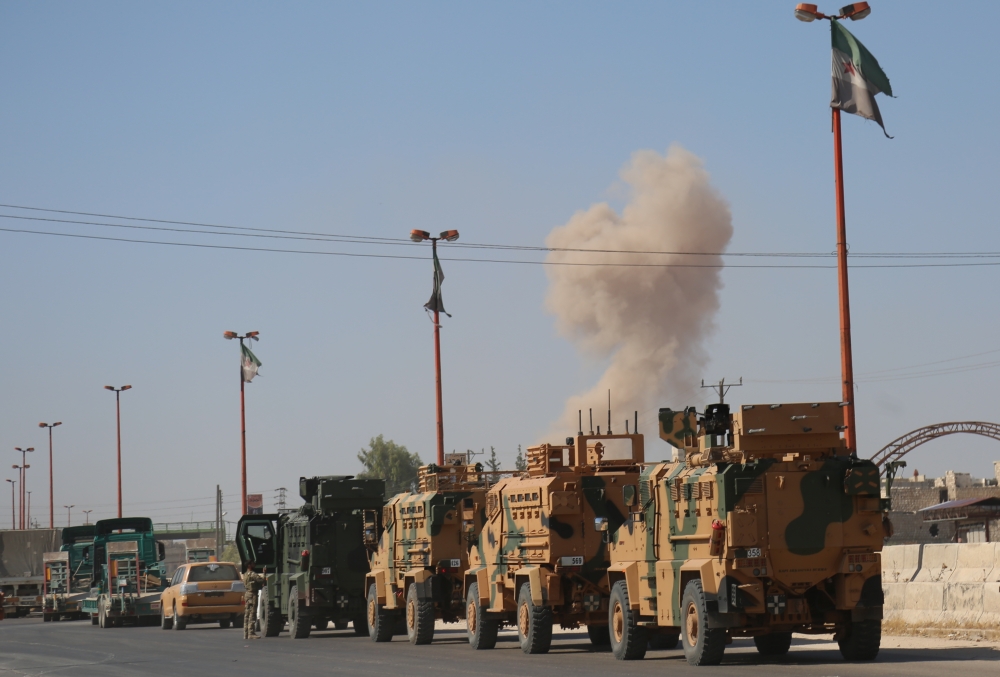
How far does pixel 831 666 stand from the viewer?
1672cm

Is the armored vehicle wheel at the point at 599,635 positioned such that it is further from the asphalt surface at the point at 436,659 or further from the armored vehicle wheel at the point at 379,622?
the armored vehicle wheel at the point at 379,622

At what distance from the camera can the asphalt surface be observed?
16.6 metres

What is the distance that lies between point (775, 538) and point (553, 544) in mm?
4600

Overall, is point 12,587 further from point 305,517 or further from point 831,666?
point 831,666

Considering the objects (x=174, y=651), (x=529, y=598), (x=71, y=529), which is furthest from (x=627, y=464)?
(x=71, y=529)

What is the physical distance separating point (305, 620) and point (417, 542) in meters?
4.82

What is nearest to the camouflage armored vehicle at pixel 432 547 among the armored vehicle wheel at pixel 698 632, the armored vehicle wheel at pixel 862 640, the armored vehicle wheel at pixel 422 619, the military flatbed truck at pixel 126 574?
the armored vehicle wheel at pixel 422 619

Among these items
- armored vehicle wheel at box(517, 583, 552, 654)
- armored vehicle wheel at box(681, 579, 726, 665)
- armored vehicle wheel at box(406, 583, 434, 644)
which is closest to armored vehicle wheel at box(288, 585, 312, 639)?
armored vehicle wheel at box(406, 583, 434, 644)

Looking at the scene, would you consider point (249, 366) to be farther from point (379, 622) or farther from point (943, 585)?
point (943, 585)

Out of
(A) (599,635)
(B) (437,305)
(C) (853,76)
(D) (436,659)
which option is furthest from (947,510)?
(D) (436,659)

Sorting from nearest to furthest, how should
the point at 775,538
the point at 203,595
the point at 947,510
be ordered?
1. the point at 775,538
2. the point at 203,595
3. the point at 947,510

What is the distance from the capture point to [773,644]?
19.1 m

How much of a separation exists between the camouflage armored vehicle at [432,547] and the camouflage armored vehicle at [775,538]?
6.99 m

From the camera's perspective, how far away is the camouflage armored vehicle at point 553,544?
2086 cm
